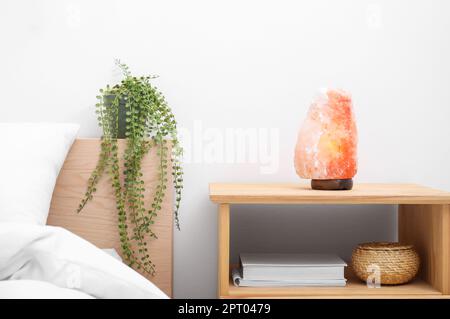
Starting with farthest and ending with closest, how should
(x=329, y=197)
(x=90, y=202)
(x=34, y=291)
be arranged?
(x=90, y=202)
(x=329, y=197)
(x=34, y=291)

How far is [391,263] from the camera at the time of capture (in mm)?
1453

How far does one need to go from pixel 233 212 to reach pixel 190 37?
57cm

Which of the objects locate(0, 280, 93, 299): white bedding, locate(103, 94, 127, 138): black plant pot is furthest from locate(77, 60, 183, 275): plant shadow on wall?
locate(0, 280, 93, 299): white bedding

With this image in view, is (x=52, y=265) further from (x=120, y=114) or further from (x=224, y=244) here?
(x=120, y=114)

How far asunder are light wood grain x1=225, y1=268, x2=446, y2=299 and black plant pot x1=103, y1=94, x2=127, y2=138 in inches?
21.2

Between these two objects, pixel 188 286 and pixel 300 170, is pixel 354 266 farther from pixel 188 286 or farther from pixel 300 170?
pixel 188 286

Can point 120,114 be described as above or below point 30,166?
above

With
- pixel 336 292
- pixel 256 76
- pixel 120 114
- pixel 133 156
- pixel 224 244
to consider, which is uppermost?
pixel 256 76

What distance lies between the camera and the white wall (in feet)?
5.77

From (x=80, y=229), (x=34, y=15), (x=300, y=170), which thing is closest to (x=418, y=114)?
(x=300, y=170)

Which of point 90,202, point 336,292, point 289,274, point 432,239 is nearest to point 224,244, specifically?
point 289,274

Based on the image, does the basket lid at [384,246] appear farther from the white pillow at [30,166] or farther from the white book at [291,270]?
the white pillow at [30,166]

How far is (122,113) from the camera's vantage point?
1.60 m

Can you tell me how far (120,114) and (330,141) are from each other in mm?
592
